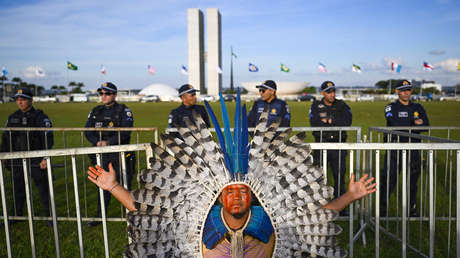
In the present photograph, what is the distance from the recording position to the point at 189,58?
306ft

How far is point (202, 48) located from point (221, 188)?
97763mm

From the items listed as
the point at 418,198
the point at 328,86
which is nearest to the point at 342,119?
the point at 328,86

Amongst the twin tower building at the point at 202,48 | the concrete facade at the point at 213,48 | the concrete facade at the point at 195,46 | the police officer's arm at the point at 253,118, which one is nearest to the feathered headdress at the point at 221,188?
the police officer's arm at the point at 253,118

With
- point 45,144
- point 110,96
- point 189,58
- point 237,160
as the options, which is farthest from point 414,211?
point 189,58

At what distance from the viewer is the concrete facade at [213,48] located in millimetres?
93500

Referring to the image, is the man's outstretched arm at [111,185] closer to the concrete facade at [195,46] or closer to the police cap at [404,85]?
the police cap at [404,85]

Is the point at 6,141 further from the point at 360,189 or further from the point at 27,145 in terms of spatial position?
the point at 360,189

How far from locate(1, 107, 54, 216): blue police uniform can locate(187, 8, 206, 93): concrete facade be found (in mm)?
87526

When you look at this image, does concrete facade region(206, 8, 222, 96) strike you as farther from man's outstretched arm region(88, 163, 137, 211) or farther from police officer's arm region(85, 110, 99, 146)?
man's outstretched arm region(88, 163, 137, 211)

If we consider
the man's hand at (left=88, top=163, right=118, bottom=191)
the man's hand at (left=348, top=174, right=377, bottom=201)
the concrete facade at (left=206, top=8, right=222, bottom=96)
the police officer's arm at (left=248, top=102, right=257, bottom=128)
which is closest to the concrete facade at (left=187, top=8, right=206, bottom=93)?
the concrete facade at (left=206, top=8, right=222, bottom=96)

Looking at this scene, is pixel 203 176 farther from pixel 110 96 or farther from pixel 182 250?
pixel 110 96

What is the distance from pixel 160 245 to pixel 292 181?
0.83 m

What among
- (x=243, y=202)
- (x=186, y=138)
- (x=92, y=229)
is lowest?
(x=92, y=229)

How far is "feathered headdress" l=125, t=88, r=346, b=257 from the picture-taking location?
6.32 ft
